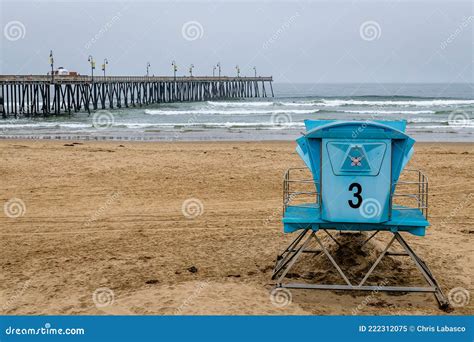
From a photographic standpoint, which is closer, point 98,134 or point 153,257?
point 153,257

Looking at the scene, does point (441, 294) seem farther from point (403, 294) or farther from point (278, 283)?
point (278, 283)

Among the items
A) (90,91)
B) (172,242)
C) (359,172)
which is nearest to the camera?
(359,172)

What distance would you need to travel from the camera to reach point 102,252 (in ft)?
24.3

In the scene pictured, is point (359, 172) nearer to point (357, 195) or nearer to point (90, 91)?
point (357, 195)

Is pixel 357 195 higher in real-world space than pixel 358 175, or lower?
lower

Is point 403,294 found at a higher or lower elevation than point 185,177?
lower

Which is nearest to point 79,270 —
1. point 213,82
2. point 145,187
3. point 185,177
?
point 145,187

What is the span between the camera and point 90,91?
5012 cm

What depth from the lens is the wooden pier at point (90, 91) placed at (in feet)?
142

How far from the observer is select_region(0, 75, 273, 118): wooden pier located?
43156mm

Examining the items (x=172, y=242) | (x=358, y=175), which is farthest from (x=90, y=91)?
(x=358, y=175)

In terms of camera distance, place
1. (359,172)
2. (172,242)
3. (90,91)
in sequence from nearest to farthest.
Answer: (359,172)
(172,242)
(90,91)

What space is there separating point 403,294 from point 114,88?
2050 inches

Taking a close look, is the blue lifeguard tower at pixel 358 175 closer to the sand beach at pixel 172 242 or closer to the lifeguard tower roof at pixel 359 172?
the lifeguard tower roof at pixel 359 172
